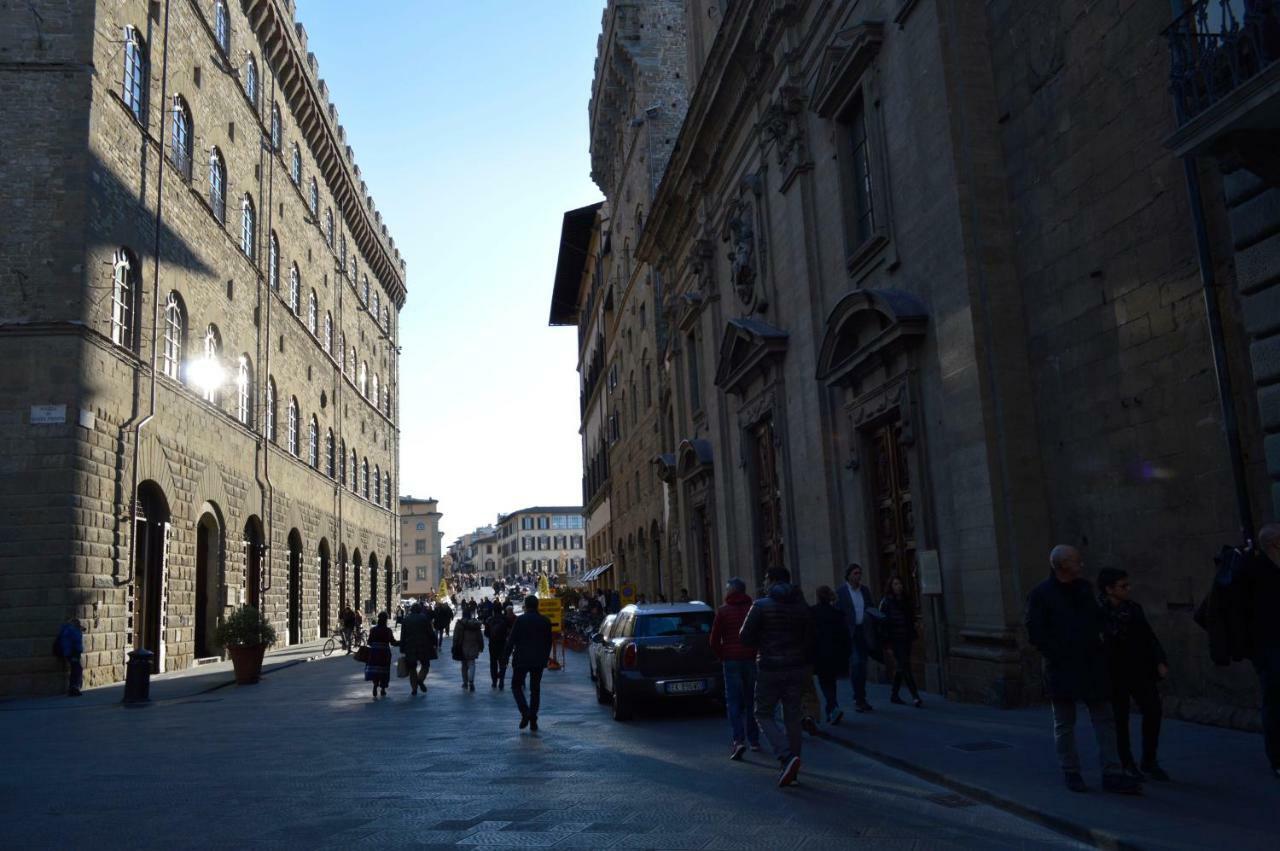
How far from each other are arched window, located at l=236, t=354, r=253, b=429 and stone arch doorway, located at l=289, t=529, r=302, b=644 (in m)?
A: 6.27

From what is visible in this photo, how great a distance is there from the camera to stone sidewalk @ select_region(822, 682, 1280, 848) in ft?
19.2

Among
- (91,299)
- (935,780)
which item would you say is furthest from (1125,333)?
(91,299)

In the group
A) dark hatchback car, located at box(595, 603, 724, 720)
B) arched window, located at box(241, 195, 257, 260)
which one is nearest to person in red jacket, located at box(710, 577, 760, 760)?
dark hatchback car, located at box(595, 603, 724, 720)

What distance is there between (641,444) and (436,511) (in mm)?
83489

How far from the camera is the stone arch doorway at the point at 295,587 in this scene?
36.5 meters

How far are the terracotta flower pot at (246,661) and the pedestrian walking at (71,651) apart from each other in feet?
9.78

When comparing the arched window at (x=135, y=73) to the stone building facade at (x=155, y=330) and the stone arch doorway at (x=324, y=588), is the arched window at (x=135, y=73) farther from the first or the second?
the stone arch doorway at (x=324, y=588)

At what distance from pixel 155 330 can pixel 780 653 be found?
19215 millimetres

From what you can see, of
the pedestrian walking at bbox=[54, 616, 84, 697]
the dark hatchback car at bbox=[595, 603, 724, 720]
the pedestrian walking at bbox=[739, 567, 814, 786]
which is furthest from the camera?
the pedestrian walking at bbox=[54, 616, 84, 697]

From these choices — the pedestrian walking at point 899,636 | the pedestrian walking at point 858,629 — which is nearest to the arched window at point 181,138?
the pedestrian walking at point 858,629

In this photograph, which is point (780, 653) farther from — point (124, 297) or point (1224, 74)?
point (124, 297)

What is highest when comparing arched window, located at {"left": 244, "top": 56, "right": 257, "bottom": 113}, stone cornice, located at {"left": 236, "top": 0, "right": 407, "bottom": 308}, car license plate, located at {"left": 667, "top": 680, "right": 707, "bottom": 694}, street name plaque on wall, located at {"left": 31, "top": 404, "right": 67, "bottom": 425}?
stone cornice, located at {"left": 236, "top": 0, "right": 407, "bottom": 308}

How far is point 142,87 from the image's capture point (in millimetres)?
23672

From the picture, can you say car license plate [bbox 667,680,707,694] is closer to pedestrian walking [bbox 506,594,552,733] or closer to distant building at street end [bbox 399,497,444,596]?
pedestrian walking [bbox 506,594,552,733]
